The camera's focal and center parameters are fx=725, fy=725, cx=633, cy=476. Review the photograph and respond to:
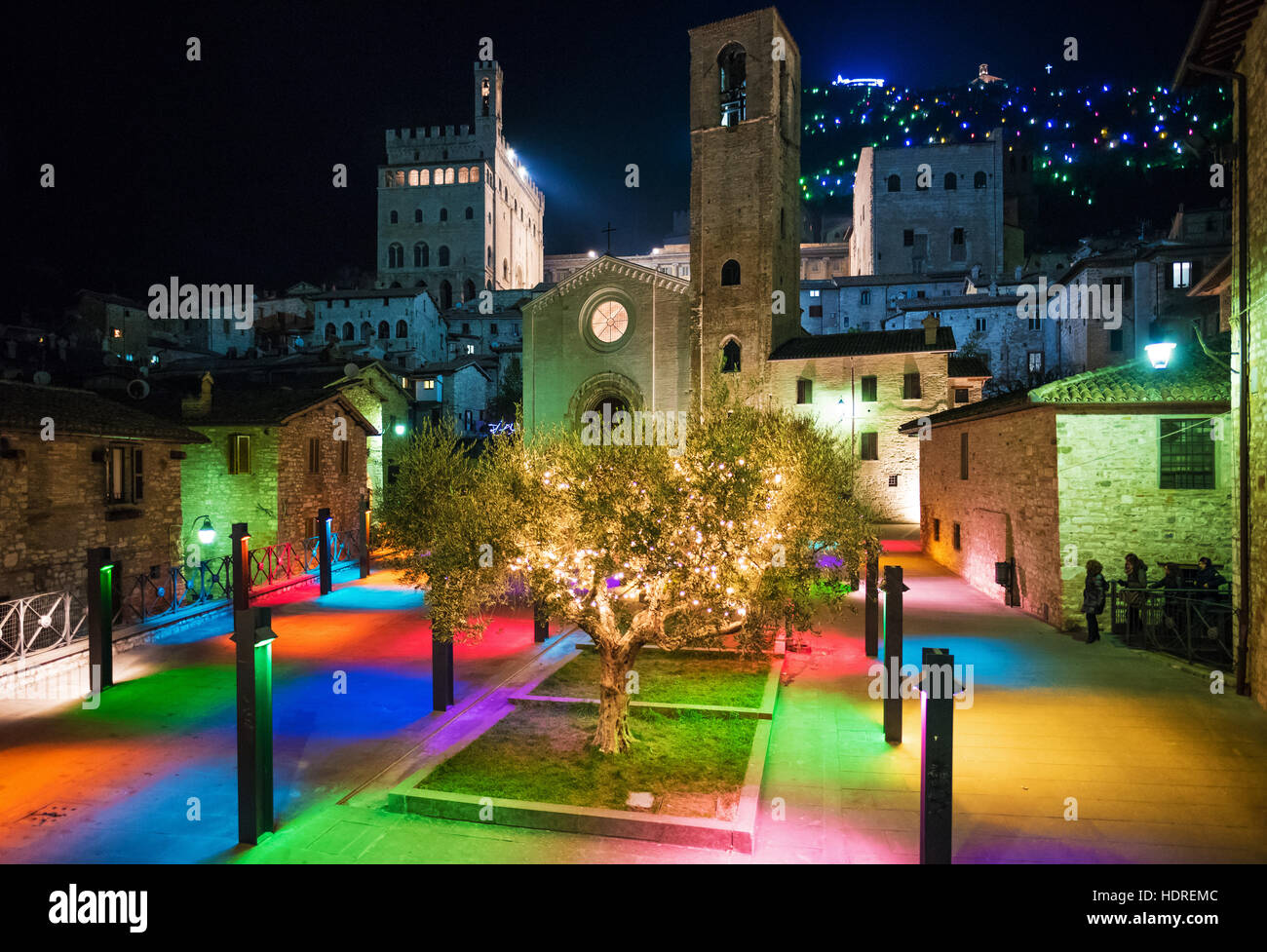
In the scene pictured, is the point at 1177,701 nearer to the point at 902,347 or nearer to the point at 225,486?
the point at 225,486

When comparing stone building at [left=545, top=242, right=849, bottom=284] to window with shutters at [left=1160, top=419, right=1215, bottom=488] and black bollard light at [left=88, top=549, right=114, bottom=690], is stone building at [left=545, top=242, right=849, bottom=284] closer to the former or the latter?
window with shutters at [left=1160, top=419, right=1215, bottom=488]

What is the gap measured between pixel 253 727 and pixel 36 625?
10620 millimetres

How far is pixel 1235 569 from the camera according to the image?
10.8m

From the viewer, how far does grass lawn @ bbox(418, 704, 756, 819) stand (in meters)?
7.08

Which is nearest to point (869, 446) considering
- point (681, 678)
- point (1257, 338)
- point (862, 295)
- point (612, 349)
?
point (612, 349)

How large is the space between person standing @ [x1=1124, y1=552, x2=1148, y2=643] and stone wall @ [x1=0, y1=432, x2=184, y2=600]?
2091cm

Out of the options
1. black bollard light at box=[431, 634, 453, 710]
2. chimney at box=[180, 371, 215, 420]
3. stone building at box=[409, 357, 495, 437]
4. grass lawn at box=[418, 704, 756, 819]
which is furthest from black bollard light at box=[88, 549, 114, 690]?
stone building at box=[409, 357, 495, 437]

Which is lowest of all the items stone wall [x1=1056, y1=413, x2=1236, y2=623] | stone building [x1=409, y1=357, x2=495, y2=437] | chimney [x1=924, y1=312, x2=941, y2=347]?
stone wall [x1=1056, y1=413, x2=1236, y2=623]

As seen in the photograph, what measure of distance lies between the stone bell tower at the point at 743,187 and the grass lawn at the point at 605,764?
93.9 ft

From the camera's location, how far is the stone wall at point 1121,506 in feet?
45.4

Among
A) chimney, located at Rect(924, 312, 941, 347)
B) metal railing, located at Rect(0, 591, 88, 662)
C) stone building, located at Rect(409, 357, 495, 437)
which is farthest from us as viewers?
stone building, located at Rect(409, 357, 495, 437)

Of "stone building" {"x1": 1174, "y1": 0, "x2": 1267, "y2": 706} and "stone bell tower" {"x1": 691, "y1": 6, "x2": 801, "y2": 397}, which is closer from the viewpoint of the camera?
"stone building" {"x1": 1174, "y1": 0, "x2": 1267, "y2": 706}

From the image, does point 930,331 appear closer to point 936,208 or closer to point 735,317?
point 735,317

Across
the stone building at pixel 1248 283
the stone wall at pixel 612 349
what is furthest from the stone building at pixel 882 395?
the stone building at pixel 1248 283
